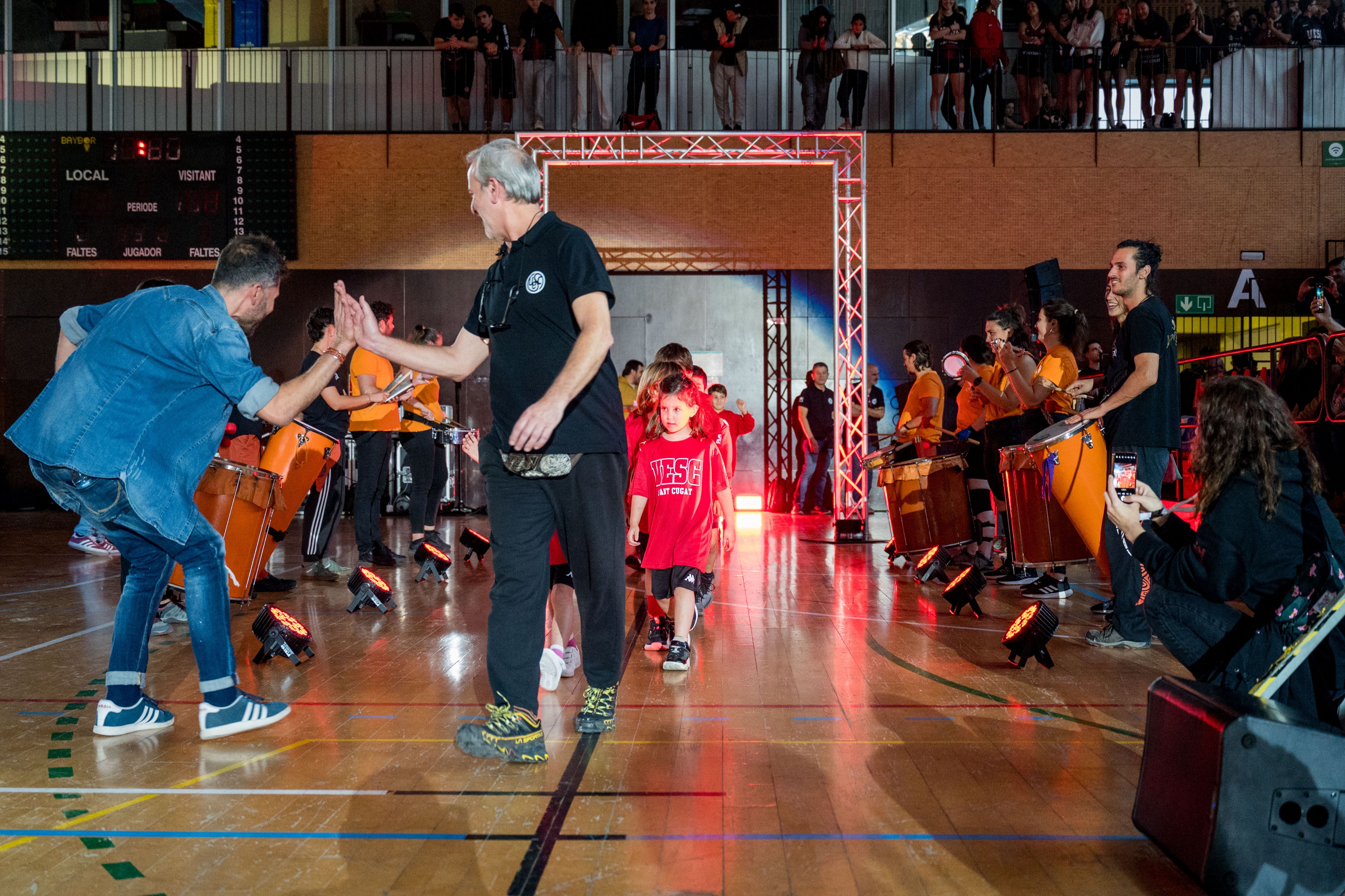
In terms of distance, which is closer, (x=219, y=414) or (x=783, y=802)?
(x=783, y=802)

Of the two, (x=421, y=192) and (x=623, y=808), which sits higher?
(x=421, y=192)

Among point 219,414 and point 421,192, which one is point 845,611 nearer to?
point 219,414

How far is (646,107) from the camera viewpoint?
14.3 metres

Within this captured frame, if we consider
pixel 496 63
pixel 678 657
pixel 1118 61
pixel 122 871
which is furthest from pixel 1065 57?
pixel 122 871

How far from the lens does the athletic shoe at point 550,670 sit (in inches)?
165

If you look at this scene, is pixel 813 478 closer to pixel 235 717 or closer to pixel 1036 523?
pixel 1036 523

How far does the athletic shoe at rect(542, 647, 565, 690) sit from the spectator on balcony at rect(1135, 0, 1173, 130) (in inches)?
541

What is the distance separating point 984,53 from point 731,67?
3.54 m

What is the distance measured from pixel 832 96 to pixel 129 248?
403 inches

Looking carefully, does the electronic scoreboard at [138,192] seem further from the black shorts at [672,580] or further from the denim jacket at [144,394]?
the denim jacket at [144,394]

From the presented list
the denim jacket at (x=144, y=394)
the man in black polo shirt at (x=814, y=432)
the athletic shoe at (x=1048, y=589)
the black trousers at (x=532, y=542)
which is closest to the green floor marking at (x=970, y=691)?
the black trousers at (x=532, y=542)

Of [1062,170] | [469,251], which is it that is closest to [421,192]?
[469,251]

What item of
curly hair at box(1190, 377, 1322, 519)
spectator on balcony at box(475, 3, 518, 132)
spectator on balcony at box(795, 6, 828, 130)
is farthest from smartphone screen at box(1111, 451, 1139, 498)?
spectator on balcony at box(475, 3, 518, 132)

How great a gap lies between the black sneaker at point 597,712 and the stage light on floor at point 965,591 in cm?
292
